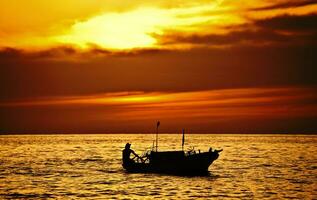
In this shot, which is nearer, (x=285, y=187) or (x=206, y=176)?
(x=285, y=187)

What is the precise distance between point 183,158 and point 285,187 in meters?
12.6

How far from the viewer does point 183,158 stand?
60.3m

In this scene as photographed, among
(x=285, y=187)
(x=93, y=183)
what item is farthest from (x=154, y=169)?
(x=285, y=187)

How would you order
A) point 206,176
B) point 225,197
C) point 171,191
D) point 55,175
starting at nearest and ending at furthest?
point 225,197, point 171,191, point 206,176, point 55,175

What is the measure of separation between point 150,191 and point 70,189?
28.4 feet

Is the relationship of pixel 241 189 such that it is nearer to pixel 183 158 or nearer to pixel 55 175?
pixel 183 158

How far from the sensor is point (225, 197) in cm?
4628

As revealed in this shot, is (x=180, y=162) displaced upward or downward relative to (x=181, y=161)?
downward

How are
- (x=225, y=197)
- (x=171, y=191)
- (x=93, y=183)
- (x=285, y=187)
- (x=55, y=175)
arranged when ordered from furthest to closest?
(x=55, y=175)
(x=93, y=183)
(x=285, y=187)
(x=171, y=191)
(x=225, y=197)

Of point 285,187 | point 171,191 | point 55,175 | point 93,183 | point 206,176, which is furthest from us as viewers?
point 55,175

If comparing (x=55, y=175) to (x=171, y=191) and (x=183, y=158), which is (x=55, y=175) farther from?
(x=171, y=191)

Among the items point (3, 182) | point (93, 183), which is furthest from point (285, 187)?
point (3, 182)

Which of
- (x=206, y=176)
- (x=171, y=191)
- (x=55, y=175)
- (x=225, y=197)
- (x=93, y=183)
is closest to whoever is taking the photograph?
(x=225, y=197)

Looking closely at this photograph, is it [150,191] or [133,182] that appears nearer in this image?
[150,191]
